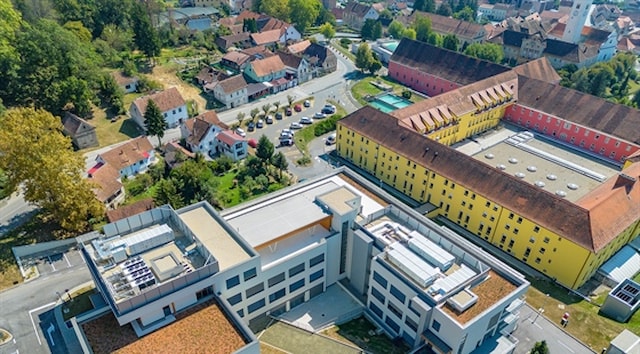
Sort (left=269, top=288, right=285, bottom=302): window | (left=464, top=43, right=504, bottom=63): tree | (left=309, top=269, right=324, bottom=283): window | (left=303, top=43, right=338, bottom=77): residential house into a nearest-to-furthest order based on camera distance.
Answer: (left=269, top=288, right=285, bottom=302): window, (left=309, top=269, right=324, bottom=283): window, (left=303, top=43, right=338, bottom=77): residential house, (left=464, top=43, right=504, bottom=63): tree

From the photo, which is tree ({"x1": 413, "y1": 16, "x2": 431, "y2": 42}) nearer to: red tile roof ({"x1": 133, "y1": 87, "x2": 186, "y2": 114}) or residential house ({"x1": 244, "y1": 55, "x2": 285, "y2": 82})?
residential house ({"x1": 244, "y1": 55, "x2": 285, "y2": 82})

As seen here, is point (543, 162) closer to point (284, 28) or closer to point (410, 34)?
point (410, 34)

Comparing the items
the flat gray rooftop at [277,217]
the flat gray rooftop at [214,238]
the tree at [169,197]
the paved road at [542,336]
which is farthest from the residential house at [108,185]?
the paved road at [542,336]

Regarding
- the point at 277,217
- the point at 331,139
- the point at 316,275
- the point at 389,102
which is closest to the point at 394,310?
the point at 316,275

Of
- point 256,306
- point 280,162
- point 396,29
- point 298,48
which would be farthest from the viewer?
point 396,29

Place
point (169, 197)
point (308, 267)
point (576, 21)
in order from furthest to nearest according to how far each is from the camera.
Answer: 1. point (576, 21)
2. point (169, 197)
3. point (308, 267)

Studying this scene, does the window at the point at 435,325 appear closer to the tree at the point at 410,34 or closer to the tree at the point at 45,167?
the tree at the point at 45,167

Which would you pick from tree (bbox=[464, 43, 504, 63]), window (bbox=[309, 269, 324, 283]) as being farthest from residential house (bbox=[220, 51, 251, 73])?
window (bbox=[309, 269, 324, 283])
